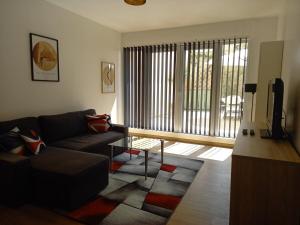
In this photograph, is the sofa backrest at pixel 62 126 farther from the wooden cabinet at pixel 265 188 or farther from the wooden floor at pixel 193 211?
the wooden cabinet at pixel 265 188

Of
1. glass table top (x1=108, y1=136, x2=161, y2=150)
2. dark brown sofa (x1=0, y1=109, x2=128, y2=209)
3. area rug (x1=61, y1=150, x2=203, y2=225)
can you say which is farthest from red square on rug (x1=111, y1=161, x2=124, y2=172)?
dark brown sofa (x1=0, y1=109, x2=128, y2=209)

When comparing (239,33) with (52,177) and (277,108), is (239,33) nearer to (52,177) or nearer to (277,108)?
(277,108)

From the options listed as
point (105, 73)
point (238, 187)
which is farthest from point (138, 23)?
point (238, 187)

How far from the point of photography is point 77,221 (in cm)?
197

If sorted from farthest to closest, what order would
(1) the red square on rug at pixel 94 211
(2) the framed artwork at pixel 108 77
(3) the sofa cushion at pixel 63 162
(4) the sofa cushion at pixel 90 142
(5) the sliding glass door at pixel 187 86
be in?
1. (2) the framed artwork at pixel 108 77
2. (5) the sliding glass door at pixel 187 86
3. (4) the sofa cushion at pixel 90 142
4. (3) the sofa cushion at pixel 63 162
5. (1) the red square on rug at pixel 94 211

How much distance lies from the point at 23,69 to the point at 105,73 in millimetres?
1961

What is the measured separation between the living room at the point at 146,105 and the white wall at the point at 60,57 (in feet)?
0.06

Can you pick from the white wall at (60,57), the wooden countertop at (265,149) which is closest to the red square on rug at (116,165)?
the white wall at (60,57)

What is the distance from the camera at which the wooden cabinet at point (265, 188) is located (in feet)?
4.73

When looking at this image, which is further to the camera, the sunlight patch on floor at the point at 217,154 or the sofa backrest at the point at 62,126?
the sunlight patch on floor at the point at 217,154

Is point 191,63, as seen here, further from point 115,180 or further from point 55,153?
point 55,153

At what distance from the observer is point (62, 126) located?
3.32m

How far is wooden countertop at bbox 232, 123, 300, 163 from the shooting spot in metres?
1.53

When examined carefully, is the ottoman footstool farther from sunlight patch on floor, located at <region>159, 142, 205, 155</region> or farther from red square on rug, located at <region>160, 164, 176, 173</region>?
sunlight patch on floor, located at <region>159, 142, 205, 155</region>
